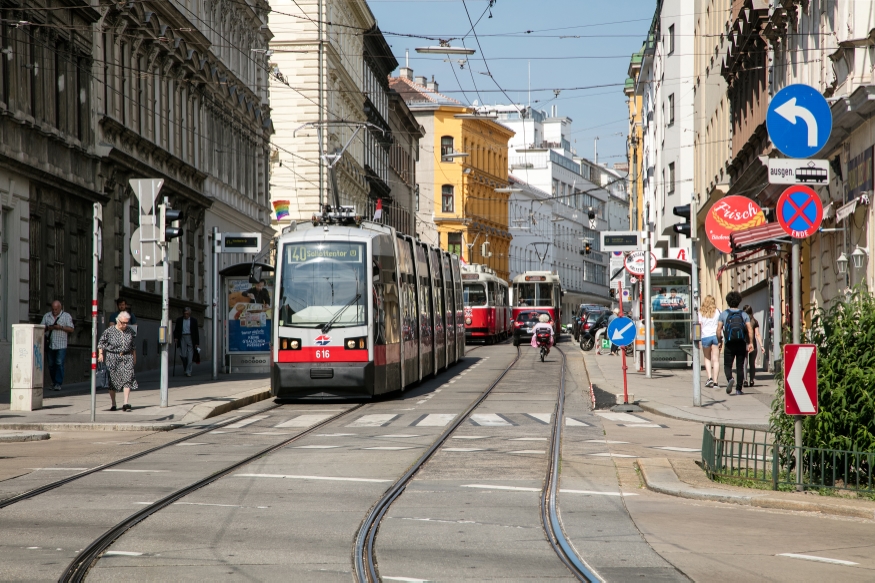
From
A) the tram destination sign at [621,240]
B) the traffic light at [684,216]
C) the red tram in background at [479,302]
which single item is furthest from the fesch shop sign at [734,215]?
the red tram in background at [479,302]

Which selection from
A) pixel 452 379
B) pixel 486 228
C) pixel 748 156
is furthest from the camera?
pixel 486 228

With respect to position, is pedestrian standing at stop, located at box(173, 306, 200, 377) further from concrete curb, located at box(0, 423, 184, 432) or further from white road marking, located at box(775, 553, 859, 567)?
white road marking, located at box(775, 553, 859, 567)

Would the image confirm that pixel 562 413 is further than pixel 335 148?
No

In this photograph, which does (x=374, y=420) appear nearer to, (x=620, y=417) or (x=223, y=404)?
(x=223, y=404)

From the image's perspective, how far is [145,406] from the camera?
22797mm

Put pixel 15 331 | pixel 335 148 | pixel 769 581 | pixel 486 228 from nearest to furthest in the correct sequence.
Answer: pixel 769 581 < pixel 15 331 < pixel 335 148 < pixel 486 228

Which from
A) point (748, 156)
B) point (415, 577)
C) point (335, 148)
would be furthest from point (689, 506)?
point (335, 148)

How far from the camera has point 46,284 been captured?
28.9 meters

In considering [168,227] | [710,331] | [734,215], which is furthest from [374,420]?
[710,331]

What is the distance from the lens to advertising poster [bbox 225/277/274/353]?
1262 inches

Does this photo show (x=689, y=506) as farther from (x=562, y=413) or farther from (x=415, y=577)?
(x=562, y=413)

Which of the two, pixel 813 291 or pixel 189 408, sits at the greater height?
pixel 813 291

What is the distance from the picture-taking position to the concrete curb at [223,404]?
69.1ft

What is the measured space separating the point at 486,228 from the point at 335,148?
62334 mm
